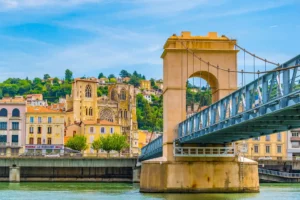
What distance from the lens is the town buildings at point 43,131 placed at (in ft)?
413

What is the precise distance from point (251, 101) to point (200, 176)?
1762 centimetres

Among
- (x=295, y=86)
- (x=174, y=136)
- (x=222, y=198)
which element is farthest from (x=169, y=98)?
(x=295, y=86)

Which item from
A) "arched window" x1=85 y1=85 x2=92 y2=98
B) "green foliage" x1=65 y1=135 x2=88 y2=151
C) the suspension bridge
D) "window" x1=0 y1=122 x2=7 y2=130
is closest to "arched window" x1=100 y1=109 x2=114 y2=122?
"arched window" x1=85 y1=85 x2=92 y2=98

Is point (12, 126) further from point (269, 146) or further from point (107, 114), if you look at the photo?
point (107, 114)

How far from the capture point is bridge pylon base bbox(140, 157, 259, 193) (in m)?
53.7

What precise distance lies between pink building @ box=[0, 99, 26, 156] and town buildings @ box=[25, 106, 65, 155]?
1180mm

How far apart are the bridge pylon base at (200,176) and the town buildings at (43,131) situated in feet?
239

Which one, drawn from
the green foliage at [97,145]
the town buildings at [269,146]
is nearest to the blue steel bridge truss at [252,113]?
the town buildings at [269,146]

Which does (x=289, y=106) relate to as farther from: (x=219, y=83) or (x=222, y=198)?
(x=219, y=83)

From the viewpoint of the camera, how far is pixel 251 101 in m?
37.3

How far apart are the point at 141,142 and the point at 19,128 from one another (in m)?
67.6

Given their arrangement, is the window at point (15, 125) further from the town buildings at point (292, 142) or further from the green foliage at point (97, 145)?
the town buildings at point (292, 142)

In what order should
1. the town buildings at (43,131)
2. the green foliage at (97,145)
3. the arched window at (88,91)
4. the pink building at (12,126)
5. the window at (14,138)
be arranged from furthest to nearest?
the arched window at (88,91) → the green foliage at (97,145) → the town buildings at (43,131) → the window at (14,138) → the pink building at (12,126)

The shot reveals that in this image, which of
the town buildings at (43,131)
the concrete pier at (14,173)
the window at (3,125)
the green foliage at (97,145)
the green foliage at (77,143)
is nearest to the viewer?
the concrete pier at (14,173)
